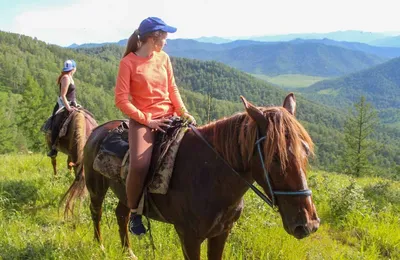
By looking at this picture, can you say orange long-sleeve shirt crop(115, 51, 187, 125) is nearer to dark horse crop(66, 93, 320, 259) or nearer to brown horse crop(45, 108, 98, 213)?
dark horse crop(66, 93, 320, 259)

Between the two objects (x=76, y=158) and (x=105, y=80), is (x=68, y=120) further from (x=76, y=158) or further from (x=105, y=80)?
(x=105, y=80)

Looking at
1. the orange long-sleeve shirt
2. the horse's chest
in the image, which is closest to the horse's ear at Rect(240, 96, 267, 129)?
the horse's chest

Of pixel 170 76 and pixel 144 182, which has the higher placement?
pixel 170 76

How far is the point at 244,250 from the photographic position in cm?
466

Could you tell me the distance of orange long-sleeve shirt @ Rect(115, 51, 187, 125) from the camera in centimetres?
354

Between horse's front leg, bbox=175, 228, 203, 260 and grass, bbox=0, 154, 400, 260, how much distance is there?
1128mm

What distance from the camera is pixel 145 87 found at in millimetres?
3678

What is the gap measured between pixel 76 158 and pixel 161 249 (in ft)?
12.5

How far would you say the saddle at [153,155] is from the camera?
11.5ft

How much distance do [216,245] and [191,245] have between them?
17.8 inches

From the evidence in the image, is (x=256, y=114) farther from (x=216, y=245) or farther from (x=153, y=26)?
(x=216, y=245)

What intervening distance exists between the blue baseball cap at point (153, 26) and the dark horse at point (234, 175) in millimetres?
1160

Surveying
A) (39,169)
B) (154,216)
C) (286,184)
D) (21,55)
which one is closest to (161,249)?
(154,216)

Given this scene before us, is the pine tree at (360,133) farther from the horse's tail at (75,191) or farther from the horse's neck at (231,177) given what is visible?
the horse's neck at (231,177)
